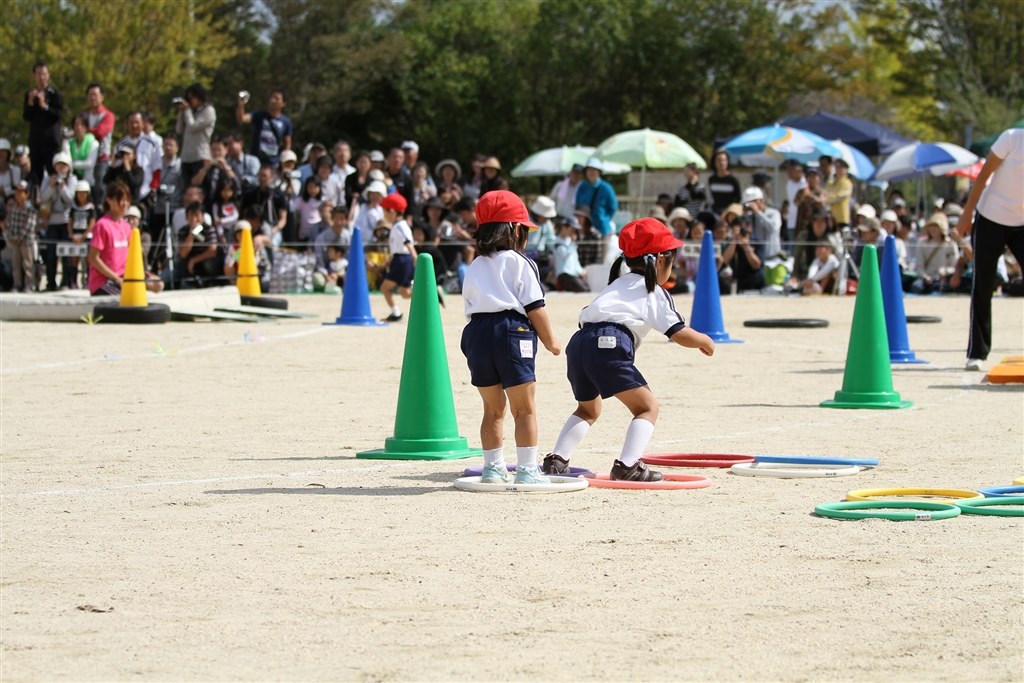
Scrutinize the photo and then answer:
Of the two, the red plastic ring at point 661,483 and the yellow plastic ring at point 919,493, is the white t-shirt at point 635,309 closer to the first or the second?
the red plastic ring at point 661,483

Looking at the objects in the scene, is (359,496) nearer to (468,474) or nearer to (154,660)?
(468,474)

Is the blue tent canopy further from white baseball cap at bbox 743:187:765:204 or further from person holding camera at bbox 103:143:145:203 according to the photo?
person holding camera at bbox 103:143:145:203

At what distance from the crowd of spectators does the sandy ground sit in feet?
41.2

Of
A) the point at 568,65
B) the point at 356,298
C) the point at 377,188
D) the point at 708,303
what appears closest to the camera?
the point at 708,303

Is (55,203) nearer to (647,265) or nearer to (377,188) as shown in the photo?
(377,188)

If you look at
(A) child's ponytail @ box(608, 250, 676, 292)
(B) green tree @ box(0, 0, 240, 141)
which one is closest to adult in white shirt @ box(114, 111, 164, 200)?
(B) green tree @ box(0, 0, 240, 141)

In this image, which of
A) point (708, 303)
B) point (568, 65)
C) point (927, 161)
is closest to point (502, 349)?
point (708, 303)

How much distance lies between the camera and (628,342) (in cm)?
749

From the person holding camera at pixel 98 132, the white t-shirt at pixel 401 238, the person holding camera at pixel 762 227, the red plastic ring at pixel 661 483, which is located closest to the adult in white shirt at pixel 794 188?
the person holding camera at pixel 762 227

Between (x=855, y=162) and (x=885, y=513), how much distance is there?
2456 centimetres

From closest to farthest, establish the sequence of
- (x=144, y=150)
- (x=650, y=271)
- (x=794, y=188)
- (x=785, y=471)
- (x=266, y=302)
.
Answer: (x=650, y=271), (x=785, y=471), (x=266, y=302), (x=144, y=150), (x=794, y=188)

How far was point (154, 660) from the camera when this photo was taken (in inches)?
181

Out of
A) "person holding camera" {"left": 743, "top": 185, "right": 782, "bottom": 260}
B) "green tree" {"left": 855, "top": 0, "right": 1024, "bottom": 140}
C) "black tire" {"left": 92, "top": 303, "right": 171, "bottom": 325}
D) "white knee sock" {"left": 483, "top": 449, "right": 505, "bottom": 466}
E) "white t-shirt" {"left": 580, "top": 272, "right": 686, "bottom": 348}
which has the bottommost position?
"white knee sock" {"left": 483, "top": 449, "right": 505, "bottom": 466}

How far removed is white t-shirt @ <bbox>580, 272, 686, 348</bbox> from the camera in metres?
7.51
